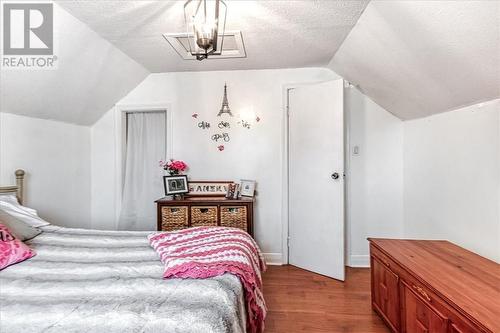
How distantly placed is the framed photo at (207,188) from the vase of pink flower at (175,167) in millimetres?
208

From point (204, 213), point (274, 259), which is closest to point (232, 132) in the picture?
point (204, 213)

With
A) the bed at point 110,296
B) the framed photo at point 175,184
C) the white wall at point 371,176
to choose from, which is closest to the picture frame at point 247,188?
the framed photo at point 175,184

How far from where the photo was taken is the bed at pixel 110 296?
88cm

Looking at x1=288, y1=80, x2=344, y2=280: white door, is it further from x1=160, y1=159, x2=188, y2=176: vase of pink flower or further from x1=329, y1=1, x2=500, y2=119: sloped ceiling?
x1=160, y1=159, x2=188, y2=176: vase of pink flower

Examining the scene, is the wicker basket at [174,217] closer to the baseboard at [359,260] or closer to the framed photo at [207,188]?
the framed photo at [207,188]

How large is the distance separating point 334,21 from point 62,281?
97.3 inches

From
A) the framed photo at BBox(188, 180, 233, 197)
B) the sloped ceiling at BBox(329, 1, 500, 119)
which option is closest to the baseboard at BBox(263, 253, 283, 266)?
the framed photo at BBox(188, 180, 233, 197)

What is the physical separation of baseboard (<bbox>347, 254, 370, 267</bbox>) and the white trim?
8.59 feet

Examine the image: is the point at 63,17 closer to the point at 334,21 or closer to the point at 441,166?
the point at 334,21

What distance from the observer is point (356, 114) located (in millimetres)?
3127

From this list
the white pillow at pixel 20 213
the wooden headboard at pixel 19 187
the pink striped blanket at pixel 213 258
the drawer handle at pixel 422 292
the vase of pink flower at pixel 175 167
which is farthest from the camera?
the vase of pink flower at pixel 175 167

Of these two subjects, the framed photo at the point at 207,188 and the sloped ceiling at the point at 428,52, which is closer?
the sloped ceiling at the point at 428,52

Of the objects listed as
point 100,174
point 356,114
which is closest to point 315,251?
point 356,114

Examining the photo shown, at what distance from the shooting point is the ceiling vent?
7.53 ft
